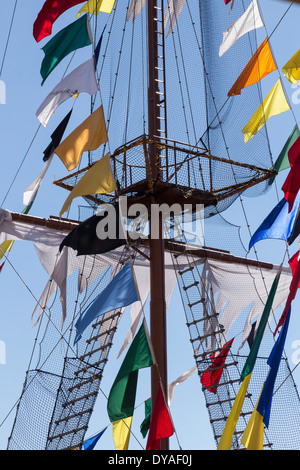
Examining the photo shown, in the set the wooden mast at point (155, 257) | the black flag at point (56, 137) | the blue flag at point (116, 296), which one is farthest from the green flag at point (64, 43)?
the blue flag at point (116, 296)

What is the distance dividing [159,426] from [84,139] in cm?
421

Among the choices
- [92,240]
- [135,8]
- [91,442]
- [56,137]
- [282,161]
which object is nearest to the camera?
[92,240]

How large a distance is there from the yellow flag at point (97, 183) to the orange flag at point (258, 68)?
292 cm

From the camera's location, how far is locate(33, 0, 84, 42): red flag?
14320mm

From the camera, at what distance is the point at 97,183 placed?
470 inches

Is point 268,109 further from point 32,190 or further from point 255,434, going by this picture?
point 255,434

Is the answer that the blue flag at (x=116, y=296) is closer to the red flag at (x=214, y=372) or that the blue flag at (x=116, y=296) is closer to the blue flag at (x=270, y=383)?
the blue flag at (x=270, y=383)

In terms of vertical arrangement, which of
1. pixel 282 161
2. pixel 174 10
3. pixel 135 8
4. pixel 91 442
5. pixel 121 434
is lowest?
pixel 121 434

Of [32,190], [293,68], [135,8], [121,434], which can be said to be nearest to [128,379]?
[121,434]

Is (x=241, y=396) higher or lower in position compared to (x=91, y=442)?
lower

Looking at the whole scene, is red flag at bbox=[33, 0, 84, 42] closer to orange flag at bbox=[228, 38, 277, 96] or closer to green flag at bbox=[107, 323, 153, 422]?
orange flag at bbox=[228, 38, 277, 96]

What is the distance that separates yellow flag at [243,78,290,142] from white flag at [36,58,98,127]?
8.30 feet

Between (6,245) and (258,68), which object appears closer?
(258,68)
